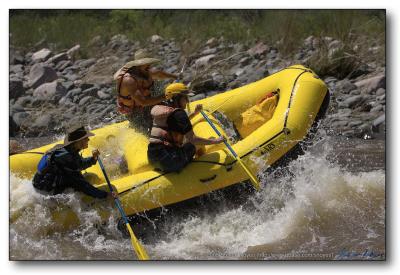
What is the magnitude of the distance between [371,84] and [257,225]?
277 cm

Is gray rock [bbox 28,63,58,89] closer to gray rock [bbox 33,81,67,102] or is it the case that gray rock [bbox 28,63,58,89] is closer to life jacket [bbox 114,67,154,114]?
gray rock [bbox 33,81,67,102]

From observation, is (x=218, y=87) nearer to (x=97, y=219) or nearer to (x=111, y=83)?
(x=111, y=83)

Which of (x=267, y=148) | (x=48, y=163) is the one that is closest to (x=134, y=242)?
(x=48, y=163)

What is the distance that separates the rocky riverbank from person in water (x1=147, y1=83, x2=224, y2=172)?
2315mm

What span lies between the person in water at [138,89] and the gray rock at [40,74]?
2.77m

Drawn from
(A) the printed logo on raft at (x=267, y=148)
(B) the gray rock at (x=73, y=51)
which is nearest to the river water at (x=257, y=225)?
(A) the printed logo on raft at (x=267, y=148)

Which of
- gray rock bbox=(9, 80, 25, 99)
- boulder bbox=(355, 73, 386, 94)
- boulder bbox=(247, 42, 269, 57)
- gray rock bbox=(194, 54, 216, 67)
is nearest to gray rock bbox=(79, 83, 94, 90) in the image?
gray rock bbox=(9, 80, 25, 99)

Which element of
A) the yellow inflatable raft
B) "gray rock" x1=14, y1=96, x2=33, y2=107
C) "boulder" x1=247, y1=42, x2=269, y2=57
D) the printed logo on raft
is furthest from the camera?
"boulder" x1=247, y1=42, x2=269, y2=57

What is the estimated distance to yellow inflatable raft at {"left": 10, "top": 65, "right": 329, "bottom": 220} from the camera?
227 inches

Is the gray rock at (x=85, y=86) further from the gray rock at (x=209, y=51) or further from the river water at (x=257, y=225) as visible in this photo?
the river water at (x=257, y=225)

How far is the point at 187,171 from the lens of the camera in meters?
5.86

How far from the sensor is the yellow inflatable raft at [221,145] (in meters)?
5.77

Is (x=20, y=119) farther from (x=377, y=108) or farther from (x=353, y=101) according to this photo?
(x=377, y=108)
